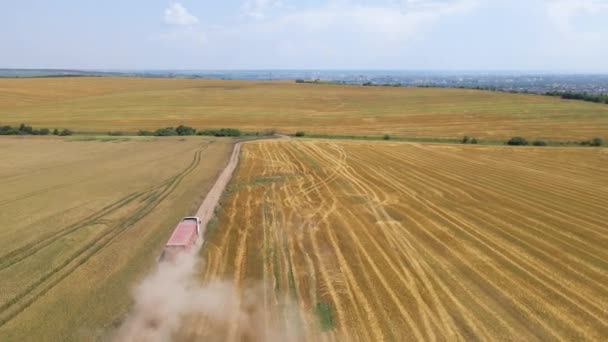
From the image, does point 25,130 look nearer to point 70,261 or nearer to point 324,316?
point 70,261

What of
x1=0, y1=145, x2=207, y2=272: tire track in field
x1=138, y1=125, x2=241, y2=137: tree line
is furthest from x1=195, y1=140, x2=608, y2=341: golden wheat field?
x1=138, y1=125, x2=241, y2=137: tree line

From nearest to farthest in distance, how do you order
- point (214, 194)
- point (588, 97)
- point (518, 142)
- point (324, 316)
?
point (324, 316) < point (214, 194) < point (518, 142) < point (588, 97)

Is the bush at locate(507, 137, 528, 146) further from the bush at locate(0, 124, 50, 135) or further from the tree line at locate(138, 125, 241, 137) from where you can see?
the bush at locate(0, 124, 50, 135)

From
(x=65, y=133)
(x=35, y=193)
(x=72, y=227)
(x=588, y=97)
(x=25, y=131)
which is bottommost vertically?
(x=72, y=227)

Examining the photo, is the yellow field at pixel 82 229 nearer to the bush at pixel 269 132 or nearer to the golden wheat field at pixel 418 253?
the golden wheat field at pixel 418 253

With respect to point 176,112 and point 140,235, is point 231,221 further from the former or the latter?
point 176,112

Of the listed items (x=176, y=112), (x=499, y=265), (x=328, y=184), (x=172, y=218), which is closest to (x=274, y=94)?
(x=176, y=112)

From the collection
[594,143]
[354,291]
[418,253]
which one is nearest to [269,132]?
[594,143]
